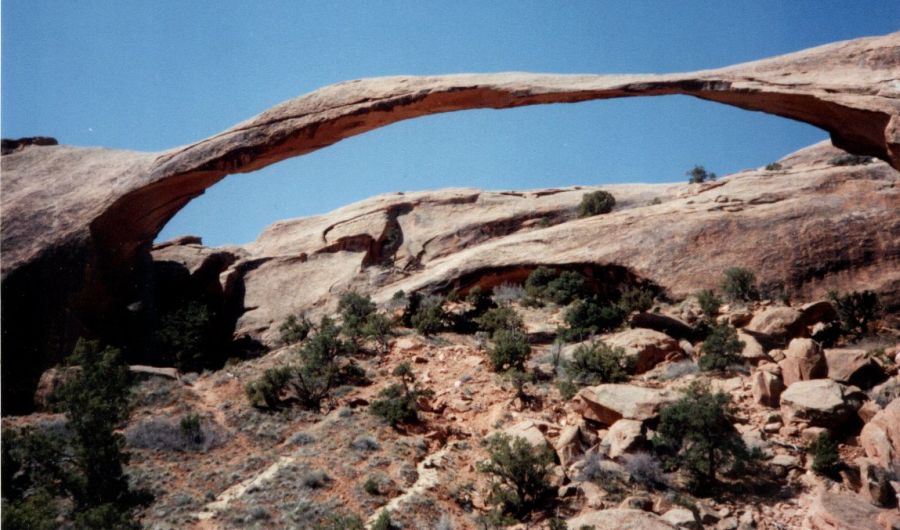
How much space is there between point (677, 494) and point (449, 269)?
1047 cm

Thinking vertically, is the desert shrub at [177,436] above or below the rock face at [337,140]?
below

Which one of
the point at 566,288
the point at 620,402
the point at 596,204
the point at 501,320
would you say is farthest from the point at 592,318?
the point at 596,204

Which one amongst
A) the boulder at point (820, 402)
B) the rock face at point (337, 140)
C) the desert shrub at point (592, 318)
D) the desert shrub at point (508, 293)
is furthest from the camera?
the desert shrub at point (508, 293)

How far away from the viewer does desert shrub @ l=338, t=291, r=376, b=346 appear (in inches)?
561

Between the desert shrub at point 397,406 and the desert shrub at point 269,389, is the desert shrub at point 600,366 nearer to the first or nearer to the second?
the desert shrub at point 397,406

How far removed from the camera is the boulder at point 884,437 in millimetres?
7160

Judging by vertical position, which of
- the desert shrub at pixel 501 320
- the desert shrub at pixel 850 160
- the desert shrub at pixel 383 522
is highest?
the desert shrub at pixel 850 160

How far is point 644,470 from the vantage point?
759 cm

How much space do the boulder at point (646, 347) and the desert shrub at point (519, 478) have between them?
12.4 ft

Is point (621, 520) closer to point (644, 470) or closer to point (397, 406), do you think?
point (644, 470)

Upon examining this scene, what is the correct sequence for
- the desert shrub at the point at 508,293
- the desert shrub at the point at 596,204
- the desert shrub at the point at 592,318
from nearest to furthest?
the desert shrub at the point at 592,318
the desert shrub at the point at 508,293
the desert shrub at the point at 596,204

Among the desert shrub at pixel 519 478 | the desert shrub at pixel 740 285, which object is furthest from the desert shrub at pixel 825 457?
the desert shrub at pixel 740 285

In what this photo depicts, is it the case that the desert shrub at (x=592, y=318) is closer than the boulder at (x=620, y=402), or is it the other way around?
the boulder at (x=620, y=402)

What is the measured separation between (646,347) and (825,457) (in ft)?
13.1
